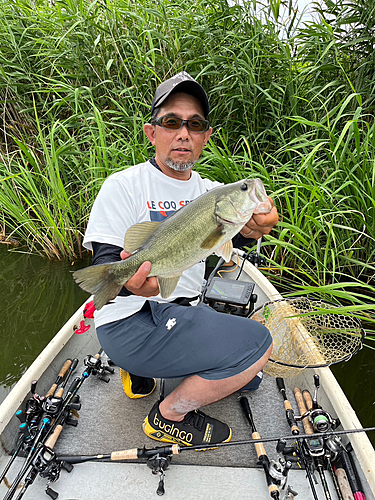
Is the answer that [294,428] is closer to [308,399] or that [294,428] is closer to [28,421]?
[308,399]

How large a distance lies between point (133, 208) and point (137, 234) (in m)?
0.43

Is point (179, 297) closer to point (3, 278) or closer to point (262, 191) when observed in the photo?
point (262, 191)

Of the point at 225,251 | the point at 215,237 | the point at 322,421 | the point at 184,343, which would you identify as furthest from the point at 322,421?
the point at 215,237

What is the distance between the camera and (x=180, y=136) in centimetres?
215

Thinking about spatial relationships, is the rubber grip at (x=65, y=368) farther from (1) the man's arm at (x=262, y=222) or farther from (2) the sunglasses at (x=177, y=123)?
(2) the sunglasses at (x=177, y=123)

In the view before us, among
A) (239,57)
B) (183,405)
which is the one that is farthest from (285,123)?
(183,405)

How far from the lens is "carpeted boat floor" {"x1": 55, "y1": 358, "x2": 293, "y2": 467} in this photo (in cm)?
212

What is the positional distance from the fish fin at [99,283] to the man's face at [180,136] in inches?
34.8

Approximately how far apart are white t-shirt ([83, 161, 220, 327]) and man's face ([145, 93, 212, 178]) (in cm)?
15

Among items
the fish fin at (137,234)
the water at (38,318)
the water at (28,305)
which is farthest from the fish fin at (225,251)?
the water at (28,305)

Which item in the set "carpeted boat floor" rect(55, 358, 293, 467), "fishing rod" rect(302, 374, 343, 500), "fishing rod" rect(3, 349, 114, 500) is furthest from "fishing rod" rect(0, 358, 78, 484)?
"fishing rod" rect(302, 374, 343, 500)

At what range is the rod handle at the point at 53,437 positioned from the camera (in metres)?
2.01

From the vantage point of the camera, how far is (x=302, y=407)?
235cm

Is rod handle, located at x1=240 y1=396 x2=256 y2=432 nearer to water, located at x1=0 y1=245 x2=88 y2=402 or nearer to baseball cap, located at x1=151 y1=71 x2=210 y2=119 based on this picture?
baseball cap, located at x1=151 y1=71 x2=210 y2=119
